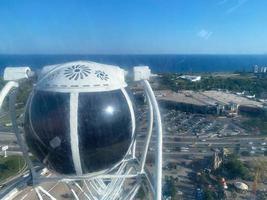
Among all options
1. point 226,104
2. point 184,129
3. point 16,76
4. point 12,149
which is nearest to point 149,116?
point 16,76

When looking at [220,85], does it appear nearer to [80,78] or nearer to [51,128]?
[80,78]

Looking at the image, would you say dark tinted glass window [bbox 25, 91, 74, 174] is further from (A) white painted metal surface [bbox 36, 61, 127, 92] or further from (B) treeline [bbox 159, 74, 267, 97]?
(B) treeline [bbox 159, 74, 267, 97]

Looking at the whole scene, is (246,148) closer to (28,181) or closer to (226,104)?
(226,104)

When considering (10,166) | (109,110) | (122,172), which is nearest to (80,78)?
(109,110)

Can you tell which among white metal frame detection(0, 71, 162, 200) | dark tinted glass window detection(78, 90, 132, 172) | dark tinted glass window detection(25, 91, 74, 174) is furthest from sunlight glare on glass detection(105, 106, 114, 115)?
white metal frame detection(0, 71, 162, 200)

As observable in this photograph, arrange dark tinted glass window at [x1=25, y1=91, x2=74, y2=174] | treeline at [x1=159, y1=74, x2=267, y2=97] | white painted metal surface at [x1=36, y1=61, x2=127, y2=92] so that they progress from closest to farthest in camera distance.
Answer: dark tinted glass window at [x1=25, y1=91, x2=74, y2=174] < white painted metal surface at [x1=36, y1=61, x2=127, y2=92] < treeline at [x1=159, y1=74, x2=267, y2=97]

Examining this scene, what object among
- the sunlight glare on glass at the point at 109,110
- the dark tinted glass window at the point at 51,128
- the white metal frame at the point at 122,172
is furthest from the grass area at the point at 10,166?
the sunlight glare on glass at the point at 109,110

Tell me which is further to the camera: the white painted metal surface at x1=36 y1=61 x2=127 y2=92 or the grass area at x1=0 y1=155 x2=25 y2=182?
the grass area at x1=0 y1=155 x2=25 y2=182
